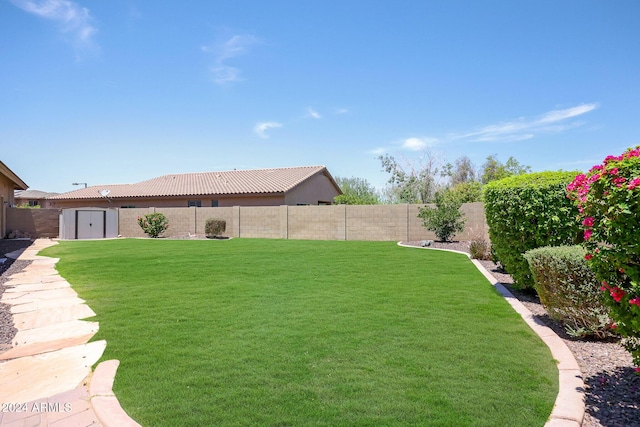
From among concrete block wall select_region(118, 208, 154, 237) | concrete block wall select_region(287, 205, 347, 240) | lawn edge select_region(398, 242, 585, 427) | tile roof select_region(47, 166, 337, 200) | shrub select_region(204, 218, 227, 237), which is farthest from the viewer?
tile roof select_region(47, 166, 337, 200)

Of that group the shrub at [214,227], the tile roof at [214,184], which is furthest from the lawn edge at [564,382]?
the tile roof at [214,184]

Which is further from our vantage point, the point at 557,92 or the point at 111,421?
the point at 557,92

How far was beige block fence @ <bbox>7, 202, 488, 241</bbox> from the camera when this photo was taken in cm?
1972

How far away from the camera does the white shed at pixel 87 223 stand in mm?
23578

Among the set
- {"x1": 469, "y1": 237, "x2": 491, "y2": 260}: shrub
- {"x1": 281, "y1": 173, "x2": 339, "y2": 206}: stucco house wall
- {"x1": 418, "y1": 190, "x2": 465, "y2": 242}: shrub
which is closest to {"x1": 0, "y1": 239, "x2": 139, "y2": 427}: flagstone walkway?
{"x1": 469, "y1": 237, "x2": 491, "y2": 260}: shrub

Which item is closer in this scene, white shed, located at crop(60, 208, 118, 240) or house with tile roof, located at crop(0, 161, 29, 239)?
house with tile roof, located at crop(0, 161, 29, 239)

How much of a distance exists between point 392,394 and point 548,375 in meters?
1.52

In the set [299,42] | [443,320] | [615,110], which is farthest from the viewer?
[615,110]

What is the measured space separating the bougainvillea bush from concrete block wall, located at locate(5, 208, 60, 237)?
28903mm

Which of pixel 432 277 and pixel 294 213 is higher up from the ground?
pixel 294 213

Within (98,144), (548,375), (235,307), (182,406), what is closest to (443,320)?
(548,375)

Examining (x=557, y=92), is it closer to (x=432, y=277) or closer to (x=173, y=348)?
(x=432, y=277)

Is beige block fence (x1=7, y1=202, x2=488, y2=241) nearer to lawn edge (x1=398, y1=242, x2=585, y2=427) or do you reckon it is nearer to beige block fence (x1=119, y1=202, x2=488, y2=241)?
beige block fence (x1=119, y1=202, x2=488, y2=241)

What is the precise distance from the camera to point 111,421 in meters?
2.71
